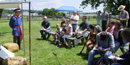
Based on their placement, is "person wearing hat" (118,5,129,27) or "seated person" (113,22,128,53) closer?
"seated person" (113,22,128,53)

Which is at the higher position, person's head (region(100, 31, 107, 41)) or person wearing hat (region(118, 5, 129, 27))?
person wearing hat (region(118, 5, 129, 27))

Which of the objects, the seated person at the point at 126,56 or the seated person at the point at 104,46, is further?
the seated person at the point at 104,46

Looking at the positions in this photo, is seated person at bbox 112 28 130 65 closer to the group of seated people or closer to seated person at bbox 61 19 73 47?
the group of seated people

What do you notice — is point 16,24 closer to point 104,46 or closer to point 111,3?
point 104,46

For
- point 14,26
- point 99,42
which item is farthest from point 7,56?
point 99,42

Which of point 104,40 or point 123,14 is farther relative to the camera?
point 123,14

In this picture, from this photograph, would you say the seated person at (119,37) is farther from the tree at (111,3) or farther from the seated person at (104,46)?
the tree at (111,3)

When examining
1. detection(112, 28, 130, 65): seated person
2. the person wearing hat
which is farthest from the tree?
A: detection(112, 28, 130, 65): seated person

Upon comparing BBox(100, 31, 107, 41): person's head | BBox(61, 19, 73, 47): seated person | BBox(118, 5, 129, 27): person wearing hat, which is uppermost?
BBox(118, 5, 129, 27): person wearing hat

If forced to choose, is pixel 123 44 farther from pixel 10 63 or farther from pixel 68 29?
pixel 10 63

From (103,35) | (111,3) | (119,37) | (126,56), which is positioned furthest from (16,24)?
(111,3)

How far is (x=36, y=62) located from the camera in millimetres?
4473

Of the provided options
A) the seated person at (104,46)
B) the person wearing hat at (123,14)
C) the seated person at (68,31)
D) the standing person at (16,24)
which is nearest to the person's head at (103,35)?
the seated person at (104,46)

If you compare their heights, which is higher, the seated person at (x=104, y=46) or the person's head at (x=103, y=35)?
the person's head at (x=103, y=35)
